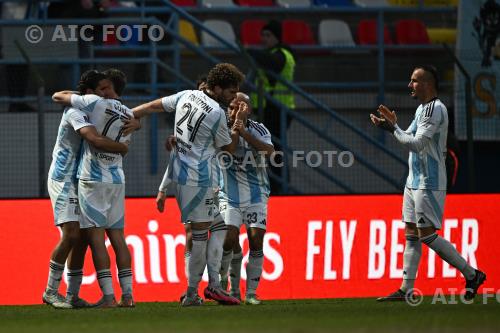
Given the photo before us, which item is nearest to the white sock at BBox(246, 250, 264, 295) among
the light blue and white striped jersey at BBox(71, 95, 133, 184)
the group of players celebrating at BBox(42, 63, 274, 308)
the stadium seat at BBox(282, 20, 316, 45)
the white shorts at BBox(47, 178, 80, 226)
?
the group of players celebrating at BBox(42, 63, 274, 308)

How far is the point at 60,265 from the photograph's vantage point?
11.6 m

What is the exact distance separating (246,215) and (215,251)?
80 centimetres

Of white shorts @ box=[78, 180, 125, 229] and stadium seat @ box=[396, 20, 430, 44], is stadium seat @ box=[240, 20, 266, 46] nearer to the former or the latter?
stadium seat @ box=[396, 20, 430, 44]

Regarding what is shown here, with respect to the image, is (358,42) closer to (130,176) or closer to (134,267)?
(130,176)

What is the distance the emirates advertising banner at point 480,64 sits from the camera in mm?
16219

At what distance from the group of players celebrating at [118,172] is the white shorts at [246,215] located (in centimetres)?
39

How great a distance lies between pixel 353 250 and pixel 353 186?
1.96 m

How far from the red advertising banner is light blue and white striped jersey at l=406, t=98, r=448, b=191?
2.26 meters

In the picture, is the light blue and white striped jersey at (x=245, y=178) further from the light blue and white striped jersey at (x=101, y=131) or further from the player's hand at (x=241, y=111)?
the light blue and white striped jersey at (x=101, y=131)

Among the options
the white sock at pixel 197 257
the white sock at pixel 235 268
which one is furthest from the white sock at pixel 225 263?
the white sock at pixel 197 257

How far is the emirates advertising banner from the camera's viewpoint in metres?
16.2

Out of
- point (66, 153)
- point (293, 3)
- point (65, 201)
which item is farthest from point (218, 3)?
point (65, 201)

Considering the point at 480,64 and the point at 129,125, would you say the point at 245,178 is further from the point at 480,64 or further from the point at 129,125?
the point at 480,64

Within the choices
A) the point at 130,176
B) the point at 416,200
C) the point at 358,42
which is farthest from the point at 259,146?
the point at 358,42
